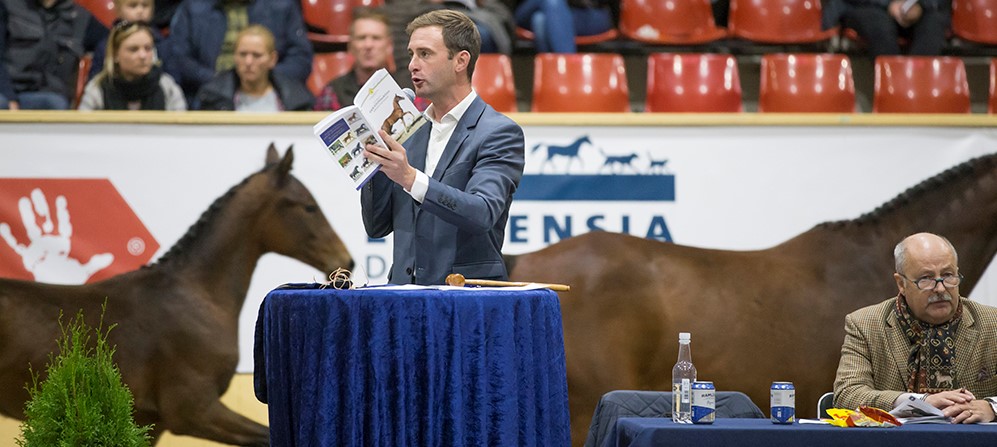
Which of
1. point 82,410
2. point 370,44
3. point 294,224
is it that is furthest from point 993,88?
point 82,410

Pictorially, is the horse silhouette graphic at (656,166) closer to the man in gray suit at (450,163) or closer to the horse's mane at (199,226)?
the horse's mane at (199,226)

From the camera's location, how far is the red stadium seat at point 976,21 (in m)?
7.71

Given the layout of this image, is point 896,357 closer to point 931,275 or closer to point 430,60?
point 931,275

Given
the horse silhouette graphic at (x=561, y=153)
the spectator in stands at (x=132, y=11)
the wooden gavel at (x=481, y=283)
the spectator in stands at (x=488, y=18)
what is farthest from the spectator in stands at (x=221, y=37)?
the wooden gavel at (x=481, y=283)

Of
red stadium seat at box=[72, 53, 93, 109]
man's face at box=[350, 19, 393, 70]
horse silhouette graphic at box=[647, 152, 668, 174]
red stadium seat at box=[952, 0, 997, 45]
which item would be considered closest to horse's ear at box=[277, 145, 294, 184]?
man's face at box=[350, 19, 393, 70]

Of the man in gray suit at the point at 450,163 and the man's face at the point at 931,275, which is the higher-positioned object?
the man in gray suit at the point at 450,163

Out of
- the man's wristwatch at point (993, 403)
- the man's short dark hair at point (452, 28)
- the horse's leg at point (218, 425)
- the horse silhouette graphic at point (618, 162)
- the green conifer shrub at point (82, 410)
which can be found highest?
the man's short dark hair at point (452, 28)

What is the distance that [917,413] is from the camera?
10.2 feet

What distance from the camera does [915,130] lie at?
18.7ft

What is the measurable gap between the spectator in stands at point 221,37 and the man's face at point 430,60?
3.70 metres

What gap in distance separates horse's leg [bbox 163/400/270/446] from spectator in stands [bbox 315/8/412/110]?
1800 mm

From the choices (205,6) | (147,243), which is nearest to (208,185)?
(147,243)

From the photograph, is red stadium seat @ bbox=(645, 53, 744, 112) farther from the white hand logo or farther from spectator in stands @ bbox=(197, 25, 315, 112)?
the white hand logo

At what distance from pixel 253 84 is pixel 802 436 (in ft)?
14.3
